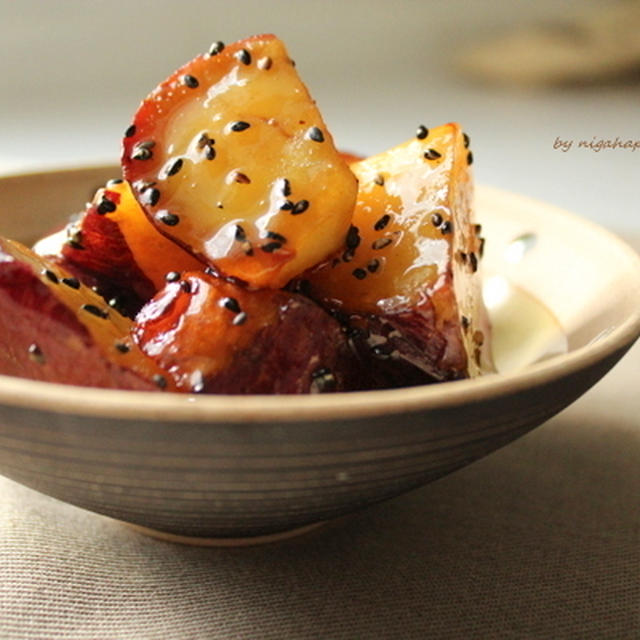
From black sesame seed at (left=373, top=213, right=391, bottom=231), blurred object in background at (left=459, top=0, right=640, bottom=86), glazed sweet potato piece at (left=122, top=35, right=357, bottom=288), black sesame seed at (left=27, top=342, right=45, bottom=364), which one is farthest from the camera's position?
blurred object in background at (left=459, top=0, right=640, bottom=86)

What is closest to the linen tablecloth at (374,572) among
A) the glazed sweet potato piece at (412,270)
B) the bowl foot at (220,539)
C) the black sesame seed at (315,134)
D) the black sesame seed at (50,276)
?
the bowl foot at (220,539)

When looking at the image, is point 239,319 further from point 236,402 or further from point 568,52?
point 568,52

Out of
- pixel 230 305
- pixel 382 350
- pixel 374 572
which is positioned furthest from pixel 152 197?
pixel 374 572

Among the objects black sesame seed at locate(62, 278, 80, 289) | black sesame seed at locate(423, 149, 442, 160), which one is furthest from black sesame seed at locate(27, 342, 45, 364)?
black sesame seed at locate(423, 149, 442, 160)

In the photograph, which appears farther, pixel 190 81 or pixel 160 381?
pixel 190 81

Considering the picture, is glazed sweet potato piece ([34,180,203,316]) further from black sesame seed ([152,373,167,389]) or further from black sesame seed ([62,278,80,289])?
black sesame seed ([152,373,167,389])

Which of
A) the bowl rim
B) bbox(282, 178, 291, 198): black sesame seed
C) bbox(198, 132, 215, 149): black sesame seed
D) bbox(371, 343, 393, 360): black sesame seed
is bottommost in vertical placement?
bbox(371, 343, 393, 360): black sesame seed
